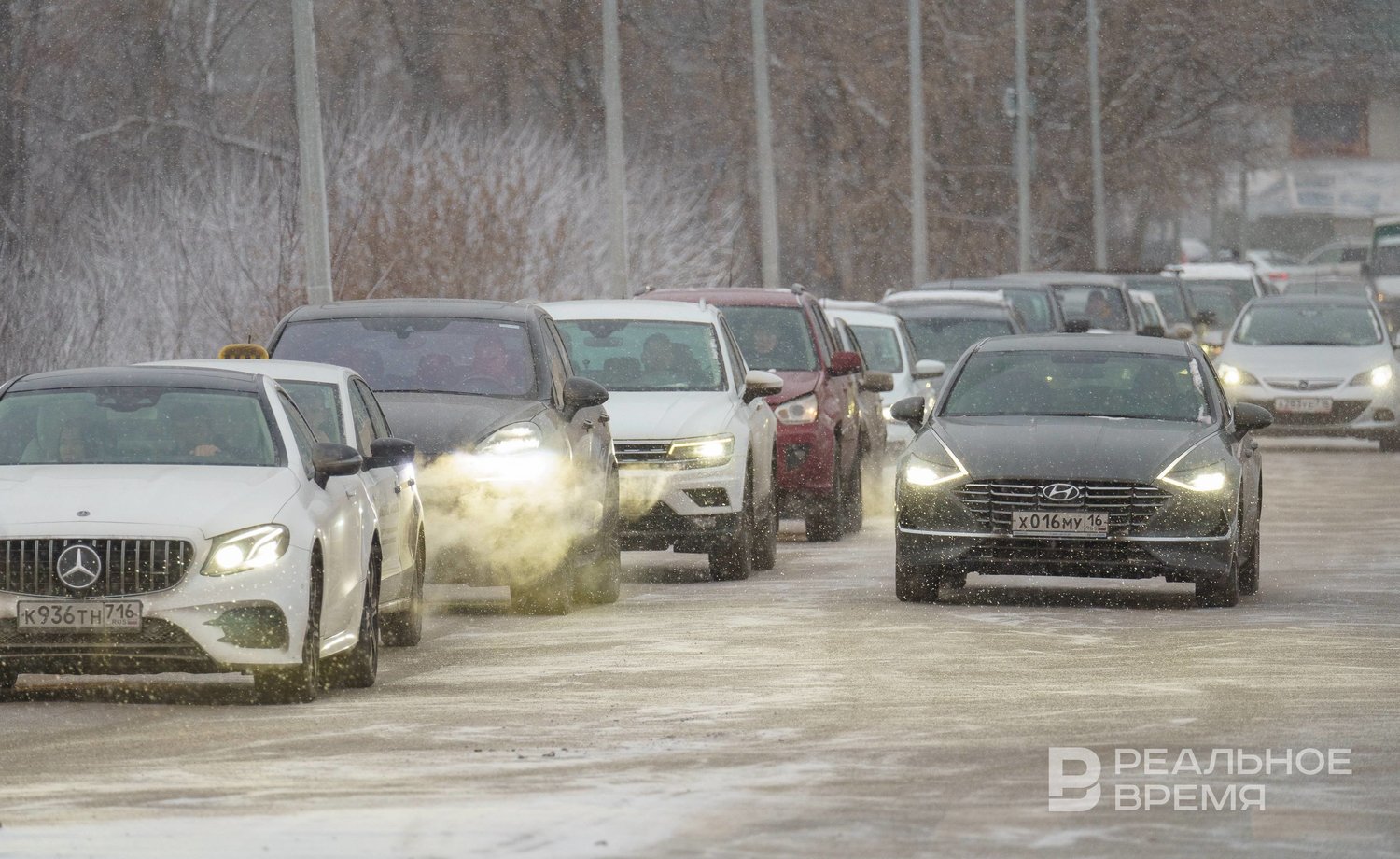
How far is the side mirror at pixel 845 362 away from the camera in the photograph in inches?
844

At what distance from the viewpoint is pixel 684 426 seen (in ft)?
59.9

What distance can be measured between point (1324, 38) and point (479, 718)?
6692cm

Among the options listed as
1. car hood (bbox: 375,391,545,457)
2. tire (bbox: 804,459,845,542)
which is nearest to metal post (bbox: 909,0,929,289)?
tire (bbox: 804,459,845,542)

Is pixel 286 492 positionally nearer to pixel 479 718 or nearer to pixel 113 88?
pixel 479 718

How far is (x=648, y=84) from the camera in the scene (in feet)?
206

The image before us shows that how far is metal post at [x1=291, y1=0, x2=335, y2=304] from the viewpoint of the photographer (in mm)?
22250

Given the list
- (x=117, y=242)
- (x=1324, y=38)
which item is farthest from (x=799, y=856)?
(x=1324, y=38)

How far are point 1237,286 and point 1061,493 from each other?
3259 centimetres

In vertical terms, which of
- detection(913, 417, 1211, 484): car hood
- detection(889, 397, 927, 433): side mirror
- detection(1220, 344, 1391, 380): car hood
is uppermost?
detection(889, 397, 927, 433): side mirror

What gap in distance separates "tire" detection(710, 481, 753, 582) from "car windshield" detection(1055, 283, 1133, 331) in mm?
16458

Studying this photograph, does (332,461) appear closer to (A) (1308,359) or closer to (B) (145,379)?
(B) (145,379)

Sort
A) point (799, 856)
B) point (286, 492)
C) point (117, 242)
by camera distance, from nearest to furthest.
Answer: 1. point (799, 856)
2. point (286, 492)
3. point (117, 242)

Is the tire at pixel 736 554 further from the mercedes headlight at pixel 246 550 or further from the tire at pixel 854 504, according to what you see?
the mercedes headlight at pixel 246 550

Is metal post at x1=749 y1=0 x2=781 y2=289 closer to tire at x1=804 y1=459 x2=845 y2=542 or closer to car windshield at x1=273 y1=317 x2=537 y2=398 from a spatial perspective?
tire at x1=804 y1=459 x2=845 y2=542
